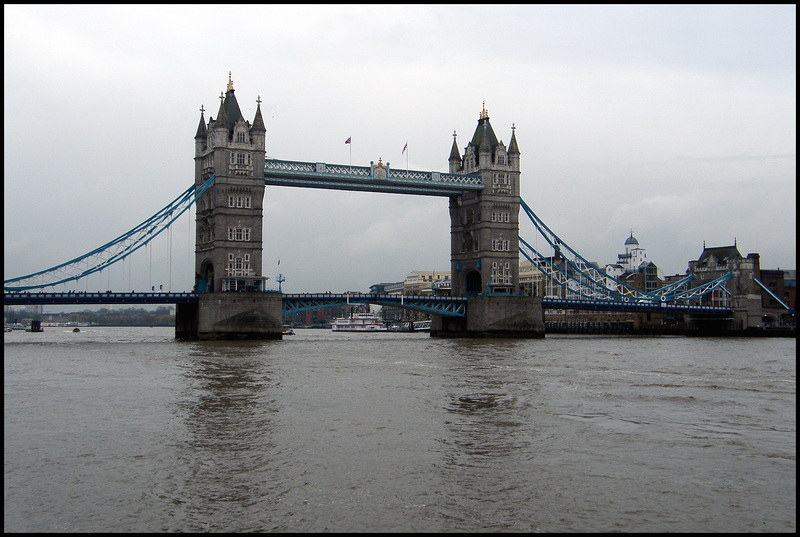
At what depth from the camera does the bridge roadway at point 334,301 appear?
65.6 metres

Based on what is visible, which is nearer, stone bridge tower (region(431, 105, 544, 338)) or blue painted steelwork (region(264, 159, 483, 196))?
blue painted steelwork (region(264, 159, 483, 196))

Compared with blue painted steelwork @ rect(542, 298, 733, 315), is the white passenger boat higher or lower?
lower

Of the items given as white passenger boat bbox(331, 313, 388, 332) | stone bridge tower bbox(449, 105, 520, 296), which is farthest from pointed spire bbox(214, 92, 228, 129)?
white passenger boat bbox(331, 313, 388, 332)

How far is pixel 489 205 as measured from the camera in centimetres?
8238

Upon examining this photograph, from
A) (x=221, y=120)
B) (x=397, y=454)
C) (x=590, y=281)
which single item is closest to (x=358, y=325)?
(x=590, y=281)

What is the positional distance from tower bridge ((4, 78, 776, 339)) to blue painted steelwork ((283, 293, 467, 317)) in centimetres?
12

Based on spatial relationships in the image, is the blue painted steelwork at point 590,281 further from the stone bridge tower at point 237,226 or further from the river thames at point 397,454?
the river thames at point 397,454

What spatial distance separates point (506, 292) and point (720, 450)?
6462 cm

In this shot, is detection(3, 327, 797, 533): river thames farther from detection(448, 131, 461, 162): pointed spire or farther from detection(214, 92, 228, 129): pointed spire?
detection(448, 131, 461, 162): pointed spire

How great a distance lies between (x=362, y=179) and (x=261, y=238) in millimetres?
10922

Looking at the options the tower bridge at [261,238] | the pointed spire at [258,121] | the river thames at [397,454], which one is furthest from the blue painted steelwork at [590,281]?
the river thames at [397,454]

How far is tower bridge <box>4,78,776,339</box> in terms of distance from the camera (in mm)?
67750

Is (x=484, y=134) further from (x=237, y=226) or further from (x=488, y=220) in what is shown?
(x=237, y=226)

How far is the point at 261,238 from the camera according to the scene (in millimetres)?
71062
